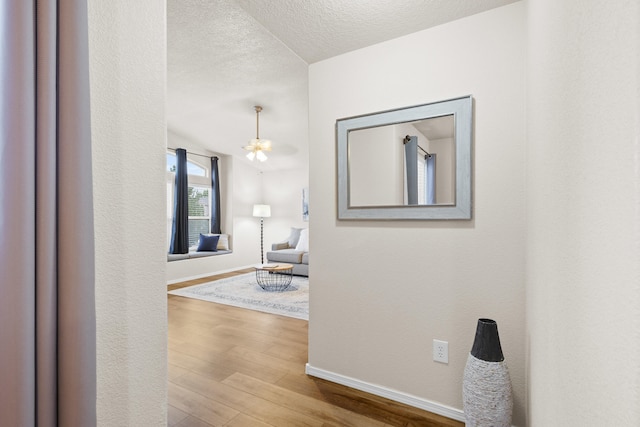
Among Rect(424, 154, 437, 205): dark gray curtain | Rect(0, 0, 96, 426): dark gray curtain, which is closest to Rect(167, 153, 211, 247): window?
Rect(424, 154, 437, 205): dark gray curtain

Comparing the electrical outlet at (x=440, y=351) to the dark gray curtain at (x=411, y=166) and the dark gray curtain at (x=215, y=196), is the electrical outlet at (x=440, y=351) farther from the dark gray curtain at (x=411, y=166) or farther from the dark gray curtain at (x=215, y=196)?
the dark gray curtain at (x=215, y=196)

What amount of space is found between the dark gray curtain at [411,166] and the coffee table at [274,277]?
125 inches

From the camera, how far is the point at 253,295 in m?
4.48

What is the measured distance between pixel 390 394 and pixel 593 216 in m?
1.85

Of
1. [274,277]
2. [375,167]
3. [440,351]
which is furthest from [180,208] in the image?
[440,351]

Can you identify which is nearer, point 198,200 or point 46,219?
point 46,219

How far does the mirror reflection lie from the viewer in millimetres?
1775

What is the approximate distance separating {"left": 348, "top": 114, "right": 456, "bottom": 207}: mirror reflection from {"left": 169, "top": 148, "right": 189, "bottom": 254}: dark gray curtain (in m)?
4.54

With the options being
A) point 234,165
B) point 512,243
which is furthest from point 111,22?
point 234,165

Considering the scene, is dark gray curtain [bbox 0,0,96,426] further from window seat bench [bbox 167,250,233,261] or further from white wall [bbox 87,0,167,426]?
window seat bench [bbox 167,250,233,261]

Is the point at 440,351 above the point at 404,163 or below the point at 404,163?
below

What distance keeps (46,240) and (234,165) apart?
6360mm

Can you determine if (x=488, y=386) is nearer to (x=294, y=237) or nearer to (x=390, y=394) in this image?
(x=390, y=394)

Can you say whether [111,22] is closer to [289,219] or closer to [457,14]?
[457,14]
